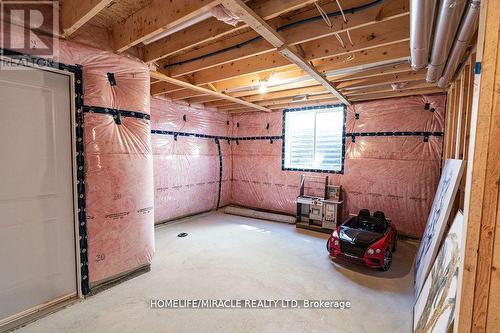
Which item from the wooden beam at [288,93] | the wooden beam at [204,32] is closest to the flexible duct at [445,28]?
the wooden beam at [204,32]

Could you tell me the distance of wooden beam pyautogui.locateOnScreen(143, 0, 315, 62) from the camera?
1.68m

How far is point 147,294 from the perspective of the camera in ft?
7.85

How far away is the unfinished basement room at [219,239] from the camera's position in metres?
1.38

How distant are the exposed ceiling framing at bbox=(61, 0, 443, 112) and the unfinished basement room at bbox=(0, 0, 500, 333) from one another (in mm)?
15

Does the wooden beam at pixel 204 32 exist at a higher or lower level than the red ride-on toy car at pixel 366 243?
higher

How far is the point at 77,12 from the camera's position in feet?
6.00

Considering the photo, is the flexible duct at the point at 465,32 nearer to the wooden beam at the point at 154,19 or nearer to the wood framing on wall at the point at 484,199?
the wood framing on wall at the point at 484,199

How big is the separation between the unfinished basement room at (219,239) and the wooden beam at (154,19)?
0.02m

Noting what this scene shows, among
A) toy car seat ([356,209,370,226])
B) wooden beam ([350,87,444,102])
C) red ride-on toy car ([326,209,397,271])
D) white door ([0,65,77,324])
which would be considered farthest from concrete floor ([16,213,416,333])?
wooden beam ([350,87,444,102])

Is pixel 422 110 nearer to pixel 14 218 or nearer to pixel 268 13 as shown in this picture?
pixel 268 13

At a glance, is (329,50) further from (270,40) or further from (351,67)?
(270,40)

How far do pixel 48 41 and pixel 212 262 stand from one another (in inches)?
113
